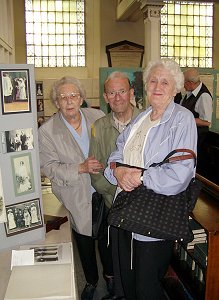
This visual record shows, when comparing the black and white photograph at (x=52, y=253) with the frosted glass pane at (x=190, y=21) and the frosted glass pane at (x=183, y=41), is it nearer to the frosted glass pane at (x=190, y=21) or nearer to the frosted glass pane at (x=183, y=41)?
the frosted glass pane at (x=183, y=41)

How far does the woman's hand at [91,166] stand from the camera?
7.67 feet

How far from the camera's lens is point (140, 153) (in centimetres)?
184

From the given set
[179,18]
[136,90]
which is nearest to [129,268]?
[136,90]

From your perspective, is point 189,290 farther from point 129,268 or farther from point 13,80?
point 13,80

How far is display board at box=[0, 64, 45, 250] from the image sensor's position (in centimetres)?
170

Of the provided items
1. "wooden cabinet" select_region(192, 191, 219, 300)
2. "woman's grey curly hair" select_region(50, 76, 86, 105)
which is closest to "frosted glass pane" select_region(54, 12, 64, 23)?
"woman's grey curly hair" select_region(50, 76, 86, 105)

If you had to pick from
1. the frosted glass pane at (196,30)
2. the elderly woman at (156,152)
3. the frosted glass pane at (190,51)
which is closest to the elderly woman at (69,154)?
the elderly woman at (156,152)

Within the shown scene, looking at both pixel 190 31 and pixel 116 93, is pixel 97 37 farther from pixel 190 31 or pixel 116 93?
pixel 116 93

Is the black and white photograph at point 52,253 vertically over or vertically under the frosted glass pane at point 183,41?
under

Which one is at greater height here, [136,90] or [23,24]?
[23,24]

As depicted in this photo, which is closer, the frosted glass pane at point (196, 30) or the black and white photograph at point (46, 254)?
the black and white photograph at point (46, 254)

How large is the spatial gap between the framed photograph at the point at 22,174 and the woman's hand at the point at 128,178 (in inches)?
16.7

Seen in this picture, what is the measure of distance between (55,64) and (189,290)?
33.1ft

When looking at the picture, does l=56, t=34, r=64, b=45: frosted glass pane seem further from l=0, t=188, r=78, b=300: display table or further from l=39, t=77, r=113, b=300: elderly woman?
l=39, t=77, r=113, b=300: elderly woman
